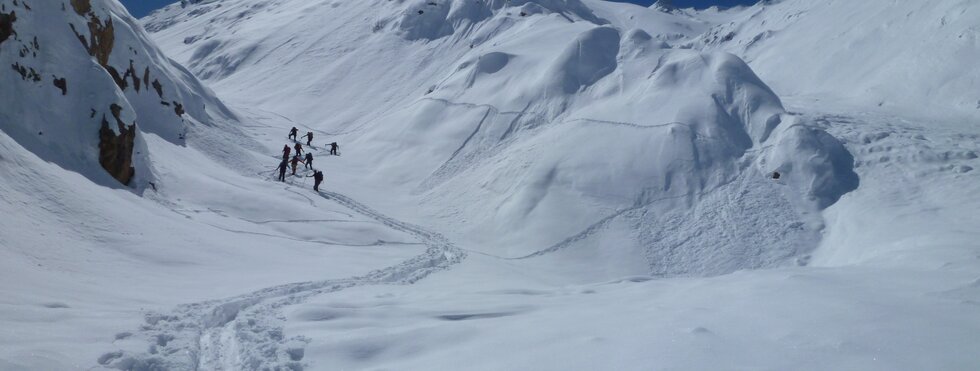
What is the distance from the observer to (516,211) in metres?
25.4

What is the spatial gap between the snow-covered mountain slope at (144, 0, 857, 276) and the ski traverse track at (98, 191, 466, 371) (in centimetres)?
1141

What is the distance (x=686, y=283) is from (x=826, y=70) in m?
46.2

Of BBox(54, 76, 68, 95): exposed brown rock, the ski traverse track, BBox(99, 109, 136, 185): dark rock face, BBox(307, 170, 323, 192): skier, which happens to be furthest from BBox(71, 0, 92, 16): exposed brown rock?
the ski traverse track

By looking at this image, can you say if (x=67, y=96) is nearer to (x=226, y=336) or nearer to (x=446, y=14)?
(x=226, y=336)

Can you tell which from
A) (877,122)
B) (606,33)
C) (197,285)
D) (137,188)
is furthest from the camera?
(606,33)

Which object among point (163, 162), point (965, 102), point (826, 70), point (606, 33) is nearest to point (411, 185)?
point (163, 162)

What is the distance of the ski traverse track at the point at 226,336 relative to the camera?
27.9 ft

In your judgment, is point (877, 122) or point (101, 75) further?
point (877, 122)

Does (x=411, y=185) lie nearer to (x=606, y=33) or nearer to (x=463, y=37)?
(x=606, y=33)

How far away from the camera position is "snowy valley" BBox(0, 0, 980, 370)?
331 inches

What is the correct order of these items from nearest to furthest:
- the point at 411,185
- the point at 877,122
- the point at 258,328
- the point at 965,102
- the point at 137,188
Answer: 1. the point at 258,328
2. the point at 137,188
3. the point at 877,122
4. the point at 411,185
5. the point at 965,102

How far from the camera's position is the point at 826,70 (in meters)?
50.9

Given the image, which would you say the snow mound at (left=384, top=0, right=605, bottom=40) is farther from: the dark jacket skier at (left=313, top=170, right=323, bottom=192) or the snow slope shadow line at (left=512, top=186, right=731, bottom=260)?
the snow slope shadow line at (left=512, top=186, right=731, bottom=260)

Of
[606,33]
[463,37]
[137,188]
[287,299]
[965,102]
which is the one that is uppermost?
[463,37]
